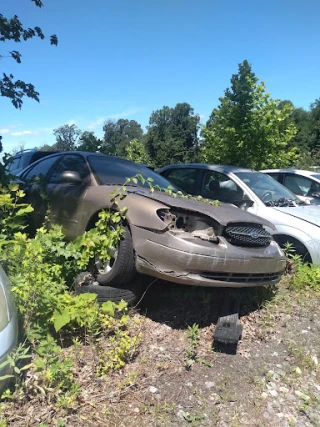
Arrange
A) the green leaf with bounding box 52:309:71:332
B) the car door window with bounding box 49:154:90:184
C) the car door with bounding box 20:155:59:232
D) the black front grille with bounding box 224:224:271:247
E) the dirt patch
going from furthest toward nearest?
the car door with bounding box 20:155:59:232, the car door window with bounding box 49:154:90:184, the black front grille with bounding box 224:224:271:247, the green leaf with bounding box 52:309:71:332, the dirt patch

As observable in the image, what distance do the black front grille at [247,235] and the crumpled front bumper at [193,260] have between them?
9 cm

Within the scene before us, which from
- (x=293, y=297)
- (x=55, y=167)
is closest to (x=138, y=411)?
(x=293, y=297)

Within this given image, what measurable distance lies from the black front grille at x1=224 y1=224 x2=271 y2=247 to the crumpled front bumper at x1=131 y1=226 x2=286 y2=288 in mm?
89

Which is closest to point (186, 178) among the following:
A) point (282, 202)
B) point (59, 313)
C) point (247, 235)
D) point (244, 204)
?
point (244, 204)

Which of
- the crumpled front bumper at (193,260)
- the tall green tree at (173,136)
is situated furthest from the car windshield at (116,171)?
the tall green tree at (173,136)

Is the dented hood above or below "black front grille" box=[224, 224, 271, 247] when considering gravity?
above

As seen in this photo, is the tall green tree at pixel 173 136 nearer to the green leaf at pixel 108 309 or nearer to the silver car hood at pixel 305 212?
the silver car hood at pixel 305 212

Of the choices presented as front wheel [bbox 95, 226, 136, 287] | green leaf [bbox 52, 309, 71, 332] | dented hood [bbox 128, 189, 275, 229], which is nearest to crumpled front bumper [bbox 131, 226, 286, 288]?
front wheel [bbox 95, 226, 136, 287]

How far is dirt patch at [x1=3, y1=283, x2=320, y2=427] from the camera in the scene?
2.56 m

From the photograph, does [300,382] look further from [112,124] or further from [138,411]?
[112,124]

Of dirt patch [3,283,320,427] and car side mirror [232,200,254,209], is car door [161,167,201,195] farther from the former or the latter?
dirt patch [3,283,320,427]

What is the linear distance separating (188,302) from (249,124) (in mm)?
9448

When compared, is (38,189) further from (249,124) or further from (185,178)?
(249,124)

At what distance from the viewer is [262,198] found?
6.13m
